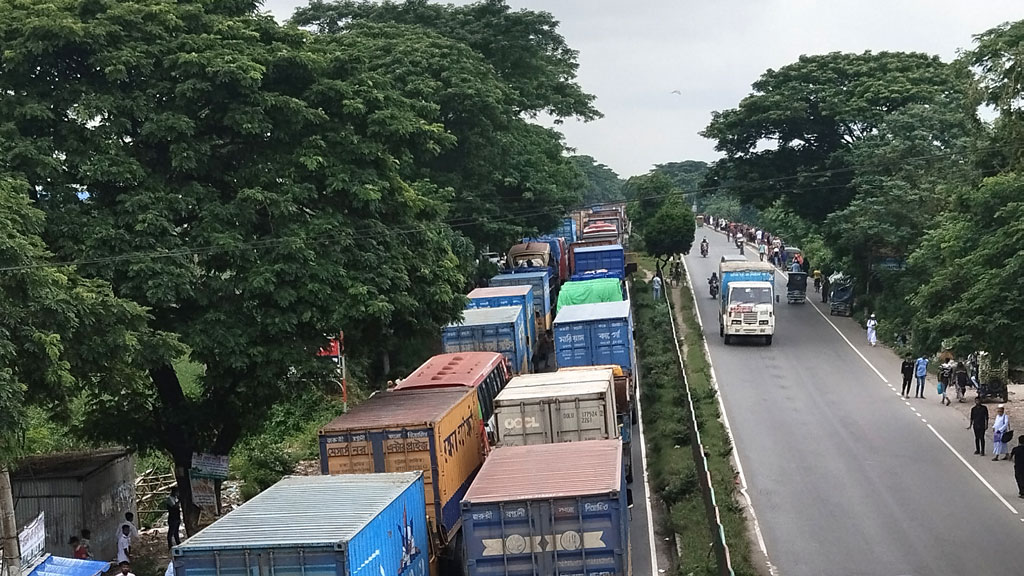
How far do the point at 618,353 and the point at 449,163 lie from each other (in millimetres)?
14228

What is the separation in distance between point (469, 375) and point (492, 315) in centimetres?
801

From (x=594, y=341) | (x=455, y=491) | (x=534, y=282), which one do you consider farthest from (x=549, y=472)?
(x=534, y=282)

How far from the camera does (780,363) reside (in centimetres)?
3625

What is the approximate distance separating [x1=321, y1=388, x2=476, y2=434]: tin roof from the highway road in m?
5.87

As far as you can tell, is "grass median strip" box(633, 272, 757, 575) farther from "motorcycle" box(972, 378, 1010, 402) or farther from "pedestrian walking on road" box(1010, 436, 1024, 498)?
"motorcycle" box(972, 378, 1010, 402)

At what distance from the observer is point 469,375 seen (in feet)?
71.7

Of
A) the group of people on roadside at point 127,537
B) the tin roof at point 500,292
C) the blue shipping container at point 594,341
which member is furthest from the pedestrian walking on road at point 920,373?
the group of people on roadside at point 127,537

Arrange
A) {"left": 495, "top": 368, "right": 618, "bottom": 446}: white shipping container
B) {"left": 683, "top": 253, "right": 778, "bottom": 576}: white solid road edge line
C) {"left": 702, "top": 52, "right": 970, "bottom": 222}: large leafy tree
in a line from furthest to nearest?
{"left": 702, "top": 52, "right": 970, "bottom": 222}: large leafy tree < {"left": 495, "top": 368, "right": 618, "bottom": 446}: white shipping container < {"left": 683, "top": 253, "right": 778, "bottom": 576}: white solid road edge line

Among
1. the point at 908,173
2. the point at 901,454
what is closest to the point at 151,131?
the point at 901,454

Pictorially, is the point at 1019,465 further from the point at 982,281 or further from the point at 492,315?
the point at 492,315

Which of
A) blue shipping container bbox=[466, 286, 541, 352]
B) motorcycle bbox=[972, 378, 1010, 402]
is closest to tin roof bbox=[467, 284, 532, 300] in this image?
blue shipping container bbox=[466, 286, 541, 352]

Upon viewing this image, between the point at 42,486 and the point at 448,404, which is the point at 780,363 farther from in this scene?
the point at 42,486

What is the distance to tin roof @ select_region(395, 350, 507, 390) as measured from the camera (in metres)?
21.1

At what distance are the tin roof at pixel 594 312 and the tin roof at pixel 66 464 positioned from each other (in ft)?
37.9
